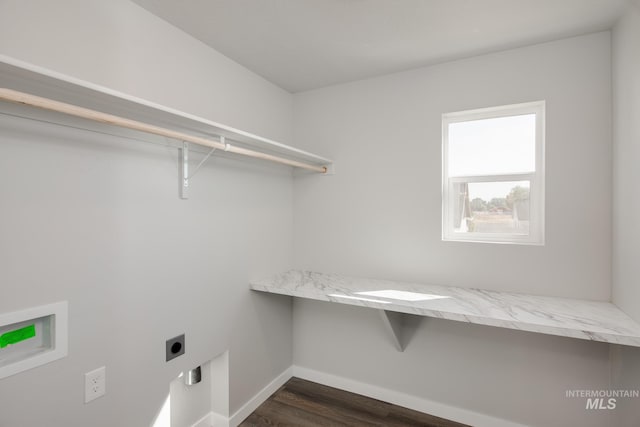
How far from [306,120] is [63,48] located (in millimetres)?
1653

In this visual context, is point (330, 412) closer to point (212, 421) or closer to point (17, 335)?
point (212, 421)

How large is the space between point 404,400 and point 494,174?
164 centimetres

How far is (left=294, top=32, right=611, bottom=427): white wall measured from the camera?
5.95 ft

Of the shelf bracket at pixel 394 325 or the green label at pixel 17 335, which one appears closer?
the green label at pixel 17 335

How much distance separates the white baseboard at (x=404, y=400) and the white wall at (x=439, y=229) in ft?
0.13

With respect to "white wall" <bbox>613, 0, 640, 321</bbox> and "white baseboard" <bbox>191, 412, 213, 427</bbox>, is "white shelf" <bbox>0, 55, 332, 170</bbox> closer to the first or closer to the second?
"white baseboard" <bbox>191, 412, 213, 427</bbox>

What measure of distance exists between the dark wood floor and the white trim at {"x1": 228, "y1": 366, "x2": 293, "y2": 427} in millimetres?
28

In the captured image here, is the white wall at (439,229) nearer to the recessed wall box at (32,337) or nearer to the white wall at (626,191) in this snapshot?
the white wall at (626,191)

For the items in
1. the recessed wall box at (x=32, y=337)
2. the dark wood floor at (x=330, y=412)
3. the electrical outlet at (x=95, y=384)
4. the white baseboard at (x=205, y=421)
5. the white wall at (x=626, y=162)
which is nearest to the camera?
the recessed wall box at (x=32, y=337)

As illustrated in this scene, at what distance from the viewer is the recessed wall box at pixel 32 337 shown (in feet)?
3.74

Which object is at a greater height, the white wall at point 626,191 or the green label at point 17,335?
the white wall at point 626,191

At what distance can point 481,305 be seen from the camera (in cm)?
175

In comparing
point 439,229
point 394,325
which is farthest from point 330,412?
point 439,229

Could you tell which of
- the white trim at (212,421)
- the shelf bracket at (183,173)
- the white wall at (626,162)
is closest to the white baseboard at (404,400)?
the white trim at (212,421)
